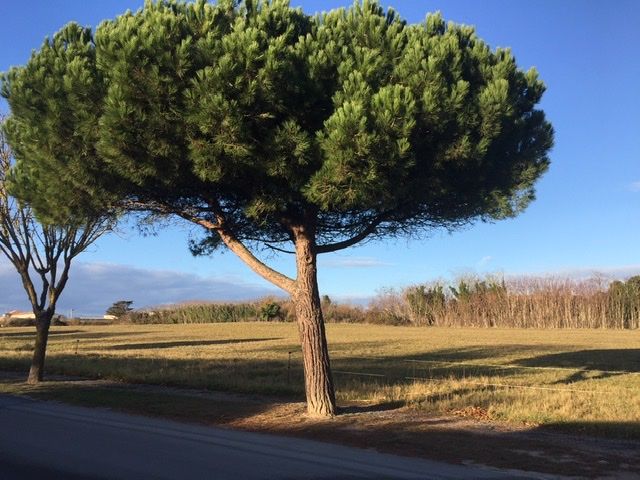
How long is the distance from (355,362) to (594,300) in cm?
5342

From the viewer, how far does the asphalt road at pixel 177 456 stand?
25.6ft

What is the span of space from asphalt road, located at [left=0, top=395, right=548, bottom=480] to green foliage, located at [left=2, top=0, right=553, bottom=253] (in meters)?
3.90

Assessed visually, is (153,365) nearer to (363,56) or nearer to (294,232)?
(294,232)

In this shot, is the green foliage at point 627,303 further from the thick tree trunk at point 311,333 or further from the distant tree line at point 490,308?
the thick tree trunk at point 311,333

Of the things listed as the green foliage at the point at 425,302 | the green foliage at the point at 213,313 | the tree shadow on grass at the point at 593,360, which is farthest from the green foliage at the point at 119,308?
the tree shadow on grass at the point at 593,360

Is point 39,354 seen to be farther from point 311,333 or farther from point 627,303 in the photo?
point 627,303

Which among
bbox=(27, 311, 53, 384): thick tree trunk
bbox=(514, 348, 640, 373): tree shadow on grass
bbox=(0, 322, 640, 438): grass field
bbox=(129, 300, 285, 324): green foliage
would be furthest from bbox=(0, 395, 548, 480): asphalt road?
bbox=(129, 300, 285, 324): green foliage

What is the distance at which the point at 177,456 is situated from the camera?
8.77m

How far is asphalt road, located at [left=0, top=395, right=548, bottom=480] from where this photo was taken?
779 centimetres

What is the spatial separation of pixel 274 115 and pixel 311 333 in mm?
4097

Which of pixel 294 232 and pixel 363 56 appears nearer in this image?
pixel 363 56

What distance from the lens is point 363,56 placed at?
10820 mm

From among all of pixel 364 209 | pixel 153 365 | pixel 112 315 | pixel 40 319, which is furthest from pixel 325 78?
pixel 112 315

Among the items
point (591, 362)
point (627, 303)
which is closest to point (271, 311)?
point (627, 303)
